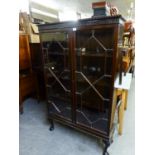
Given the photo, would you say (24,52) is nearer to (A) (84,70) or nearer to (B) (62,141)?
(A) (84,70)

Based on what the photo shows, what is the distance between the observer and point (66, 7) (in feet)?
16.3

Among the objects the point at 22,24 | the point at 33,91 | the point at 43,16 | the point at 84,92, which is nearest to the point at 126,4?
the point at 43,16

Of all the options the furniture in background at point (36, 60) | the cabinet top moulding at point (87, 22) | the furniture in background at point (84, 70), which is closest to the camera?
the cabinet top moulding at point (87, 22)

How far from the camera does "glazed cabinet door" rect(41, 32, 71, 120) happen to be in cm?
154

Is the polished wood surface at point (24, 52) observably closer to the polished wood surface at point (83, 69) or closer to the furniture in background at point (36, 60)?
the furniture in background at point (36, 60)

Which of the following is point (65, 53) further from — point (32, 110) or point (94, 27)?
point (32, 110)

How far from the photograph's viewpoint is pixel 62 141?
1752 mm

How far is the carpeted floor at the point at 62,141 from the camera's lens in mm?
1603

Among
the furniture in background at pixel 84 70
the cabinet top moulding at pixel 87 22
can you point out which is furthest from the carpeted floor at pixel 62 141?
the cabinet top moulding at pixel 87 22

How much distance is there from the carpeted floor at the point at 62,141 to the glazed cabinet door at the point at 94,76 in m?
0.28

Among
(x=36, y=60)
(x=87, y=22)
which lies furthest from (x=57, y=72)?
(x=36, y=60)

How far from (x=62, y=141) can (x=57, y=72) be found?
86 cm

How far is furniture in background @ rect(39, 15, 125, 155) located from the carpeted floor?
212 millimetres
